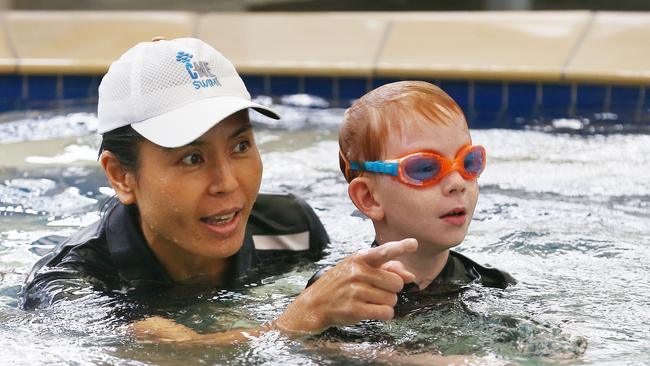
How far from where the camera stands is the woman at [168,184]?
320cm

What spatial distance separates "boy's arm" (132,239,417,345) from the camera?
2816 millimetres

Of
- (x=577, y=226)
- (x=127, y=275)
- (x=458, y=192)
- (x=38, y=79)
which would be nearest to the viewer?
(x=458, y=192)

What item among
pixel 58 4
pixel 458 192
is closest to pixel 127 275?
pixel 458 192

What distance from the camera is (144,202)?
3.36m

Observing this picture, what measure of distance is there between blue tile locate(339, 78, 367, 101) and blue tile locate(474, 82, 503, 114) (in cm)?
80

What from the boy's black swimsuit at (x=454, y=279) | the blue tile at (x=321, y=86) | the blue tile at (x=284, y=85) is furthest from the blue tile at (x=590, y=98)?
the boy's black swimsuit at (x=454, y=279)

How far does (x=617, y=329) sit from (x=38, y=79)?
19.1 ft

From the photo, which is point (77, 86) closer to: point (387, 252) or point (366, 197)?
point (366, 197)

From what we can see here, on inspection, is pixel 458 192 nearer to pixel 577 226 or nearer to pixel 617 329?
pixel 617 329

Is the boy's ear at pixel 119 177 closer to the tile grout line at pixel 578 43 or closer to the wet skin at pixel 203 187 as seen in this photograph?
the wet skin at pixel 203 187

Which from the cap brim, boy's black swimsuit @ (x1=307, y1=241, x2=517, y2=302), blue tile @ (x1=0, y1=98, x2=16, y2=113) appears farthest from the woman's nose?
blue tile @ (x1=0, y1=98, x2=16, y2=113)

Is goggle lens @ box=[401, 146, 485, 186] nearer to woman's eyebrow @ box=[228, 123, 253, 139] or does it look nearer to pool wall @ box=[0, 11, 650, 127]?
woman's eyebrow @ box=[228, 123, 253, 139]

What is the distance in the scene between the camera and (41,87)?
8188 mm

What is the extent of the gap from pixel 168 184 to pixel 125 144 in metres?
0.21
